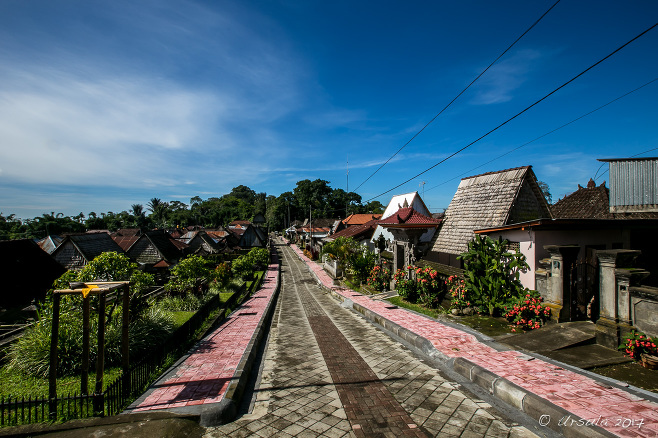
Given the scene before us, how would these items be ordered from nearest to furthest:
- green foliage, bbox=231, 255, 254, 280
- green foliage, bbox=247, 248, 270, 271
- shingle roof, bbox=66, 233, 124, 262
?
shingle roof, bbox=66, 233, 124, 262
green foliage, bbox=231, 255, 254, 280
green foliage, bbox=247, 248, 270, 271

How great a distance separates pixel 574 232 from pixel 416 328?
A: 5.39 metres

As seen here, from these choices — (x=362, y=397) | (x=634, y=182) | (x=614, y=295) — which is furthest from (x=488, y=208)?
(x=362, y=397)

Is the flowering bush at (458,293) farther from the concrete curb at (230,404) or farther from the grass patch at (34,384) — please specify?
the grass patch at (34,384)

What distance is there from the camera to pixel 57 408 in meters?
4.93

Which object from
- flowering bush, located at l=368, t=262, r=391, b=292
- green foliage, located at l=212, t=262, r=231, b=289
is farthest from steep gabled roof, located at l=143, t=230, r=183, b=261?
flowering bush, located at l=368, t=262, r=391, b=292

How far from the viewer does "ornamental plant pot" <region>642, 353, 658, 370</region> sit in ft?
17.8

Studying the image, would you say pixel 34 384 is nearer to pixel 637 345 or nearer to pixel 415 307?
pixel 415 307

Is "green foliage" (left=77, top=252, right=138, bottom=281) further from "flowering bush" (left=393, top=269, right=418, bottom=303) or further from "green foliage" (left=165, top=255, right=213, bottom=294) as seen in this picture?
"flowering bush" (left=393, top=269, right=418, bottom=303)

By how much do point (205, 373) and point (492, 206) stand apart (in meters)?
11.1

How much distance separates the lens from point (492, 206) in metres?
12.1

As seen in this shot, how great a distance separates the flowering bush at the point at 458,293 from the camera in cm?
1034

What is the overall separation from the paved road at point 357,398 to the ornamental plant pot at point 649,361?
323 cm

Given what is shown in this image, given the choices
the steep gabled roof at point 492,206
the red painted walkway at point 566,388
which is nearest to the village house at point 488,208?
the steep gabled roof at point 492,206

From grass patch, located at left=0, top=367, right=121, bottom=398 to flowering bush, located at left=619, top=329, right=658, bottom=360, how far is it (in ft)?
33.1
